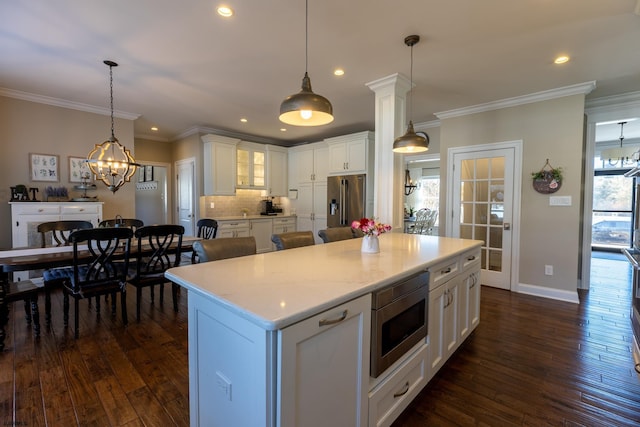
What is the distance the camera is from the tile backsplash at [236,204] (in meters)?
5.89

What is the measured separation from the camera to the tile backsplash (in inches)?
232

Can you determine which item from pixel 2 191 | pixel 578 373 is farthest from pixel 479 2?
pixel 2 191

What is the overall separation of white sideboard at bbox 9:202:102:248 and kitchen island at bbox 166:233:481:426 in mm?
3701

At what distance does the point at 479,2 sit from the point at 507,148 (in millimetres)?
2531

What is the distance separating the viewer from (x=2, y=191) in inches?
151

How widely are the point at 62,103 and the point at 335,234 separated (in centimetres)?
447

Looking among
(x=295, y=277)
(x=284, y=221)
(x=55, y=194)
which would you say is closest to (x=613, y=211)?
(x=284, y=221)

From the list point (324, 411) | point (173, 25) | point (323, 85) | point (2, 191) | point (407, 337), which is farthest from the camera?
point (2, 191)

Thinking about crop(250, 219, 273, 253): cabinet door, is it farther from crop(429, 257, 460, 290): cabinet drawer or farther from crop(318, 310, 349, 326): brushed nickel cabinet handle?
crop(318, 310, 349, 326): brushed nickel cabinet handle

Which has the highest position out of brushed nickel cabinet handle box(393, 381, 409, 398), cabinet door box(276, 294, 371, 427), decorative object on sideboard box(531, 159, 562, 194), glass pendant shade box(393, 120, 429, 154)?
glass pendant shade box(393, 120, 429, 154)

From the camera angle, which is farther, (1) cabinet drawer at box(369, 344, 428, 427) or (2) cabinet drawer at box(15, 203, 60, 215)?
(2) cabinet drawer at box(15, 203, 60, 215)

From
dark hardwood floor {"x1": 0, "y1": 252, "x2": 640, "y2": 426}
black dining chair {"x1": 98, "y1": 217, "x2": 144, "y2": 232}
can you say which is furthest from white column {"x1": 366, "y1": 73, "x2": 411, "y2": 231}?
black dining chair {"x1": 98, "y1": 217, "x2": 144, "y2": 232}

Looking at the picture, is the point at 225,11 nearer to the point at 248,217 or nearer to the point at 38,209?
the point at 38,209

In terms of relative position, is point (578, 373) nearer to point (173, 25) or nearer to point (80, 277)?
point (173, 25)
